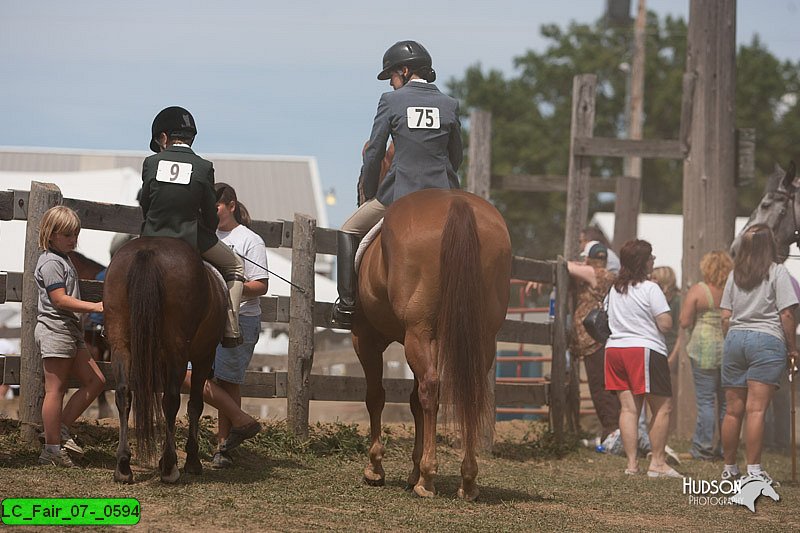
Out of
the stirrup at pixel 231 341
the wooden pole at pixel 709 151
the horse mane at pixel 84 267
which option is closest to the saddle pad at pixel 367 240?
the stirrup at pixel 231 341

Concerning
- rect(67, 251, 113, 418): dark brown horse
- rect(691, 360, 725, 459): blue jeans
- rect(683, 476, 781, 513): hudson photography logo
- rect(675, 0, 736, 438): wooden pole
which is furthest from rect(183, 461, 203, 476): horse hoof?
rect(675, 0, 736, 438): wooden pole

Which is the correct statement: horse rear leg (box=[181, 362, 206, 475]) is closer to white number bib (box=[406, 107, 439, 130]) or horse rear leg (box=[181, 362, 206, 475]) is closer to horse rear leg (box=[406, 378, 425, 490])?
horse rear leg (box=[406, 378, 425, 490])

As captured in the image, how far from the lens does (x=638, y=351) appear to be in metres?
9.89

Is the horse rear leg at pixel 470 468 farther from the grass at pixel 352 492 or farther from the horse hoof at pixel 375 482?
the horse hoof at pixel 375 482

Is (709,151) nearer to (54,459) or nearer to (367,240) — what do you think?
(367,240)

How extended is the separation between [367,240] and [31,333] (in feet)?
8.35

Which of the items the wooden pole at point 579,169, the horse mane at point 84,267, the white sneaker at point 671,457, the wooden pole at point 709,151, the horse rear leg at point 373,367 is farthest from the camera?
the wooden pole at point 579,169

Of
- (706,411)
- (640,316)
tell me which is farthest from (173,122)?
(706,411)

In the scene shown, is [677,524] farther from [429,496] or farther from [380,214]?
[380,214]

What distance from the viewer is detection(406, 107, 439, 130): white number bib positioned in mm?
7273

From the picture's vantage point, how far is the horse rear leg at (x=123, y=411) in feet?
21.4

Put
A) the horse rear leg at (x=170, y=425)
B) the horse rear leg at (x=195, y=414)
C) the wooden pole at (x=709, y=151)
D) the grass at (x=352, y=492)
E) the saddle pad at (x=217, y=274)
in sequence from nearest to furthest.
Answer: the grass at (x=352, y=492)
the horse rear leg at (x=170, y=425)
the saddle pad at (x=217, y=274)
the horse rear leg at (x=195, y=414)
the wooden pole at (x=709, y=151)

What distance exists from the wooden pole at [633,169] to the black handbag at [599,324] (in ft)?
15.0

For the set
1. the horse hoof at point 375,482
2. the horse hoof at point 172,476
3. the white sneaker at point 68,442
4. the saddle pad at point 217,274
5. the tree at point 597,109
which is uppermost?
the tree at point 597,109
